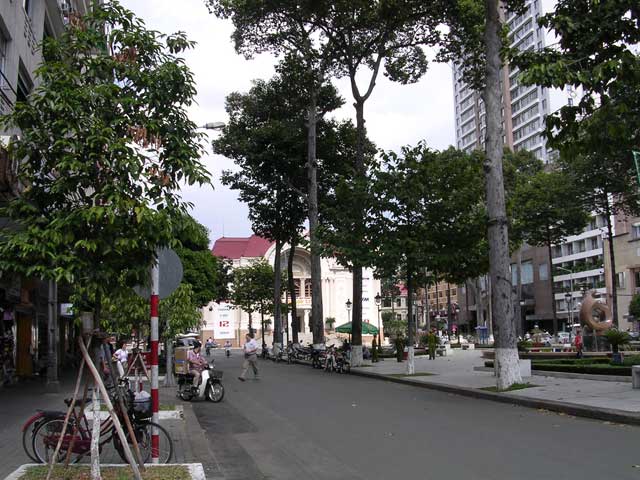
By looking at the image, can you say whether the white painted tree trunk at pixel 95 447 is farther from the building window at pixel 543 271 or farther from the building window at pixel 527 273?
the building window at pixel 527 273

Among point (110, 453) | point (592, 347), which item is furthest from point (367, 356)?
point (110, 453)

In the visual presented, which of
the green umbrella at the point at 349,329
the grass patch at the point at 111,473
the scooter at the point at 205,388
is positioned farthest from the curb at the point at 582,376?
the green umbrella at the point at 349,329

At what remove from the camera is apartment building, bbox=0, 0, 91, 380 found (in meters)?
16.0

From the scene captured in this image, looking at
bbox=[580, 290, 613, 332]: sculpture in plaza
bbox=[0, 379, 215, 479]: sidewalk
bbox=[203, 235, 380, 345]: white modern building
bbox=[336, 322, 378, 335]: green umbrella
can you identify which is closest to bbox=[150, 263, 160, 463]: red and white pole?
bbox=[0, 379, 215, 479]: sidewalk

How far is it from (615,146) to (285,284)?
56.9 m

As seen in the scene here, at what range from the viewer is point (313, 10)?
2934cm

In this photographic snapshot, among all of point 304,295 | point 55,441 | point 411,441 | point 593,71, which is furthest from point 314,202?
point 304,295

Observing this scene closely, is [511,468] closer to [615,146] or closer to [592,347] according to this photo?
[615,146]

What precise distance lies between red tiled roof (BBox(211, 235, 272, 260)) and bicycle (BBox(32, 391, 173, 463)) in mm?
81225

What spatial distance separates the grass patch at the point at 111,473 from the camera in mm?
6715

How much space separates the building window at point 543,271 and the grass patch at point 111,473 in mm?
81346

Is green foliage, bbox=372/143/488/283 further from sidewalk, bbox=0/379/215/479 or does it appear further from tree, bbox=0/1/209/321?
tree, bbox=0/1/209/321

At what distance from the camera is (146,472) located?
6973 millimetres

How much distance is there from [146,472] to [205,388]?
10350mm
